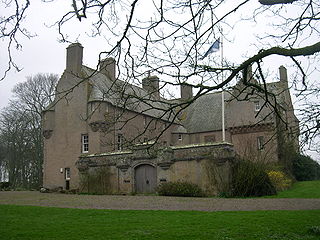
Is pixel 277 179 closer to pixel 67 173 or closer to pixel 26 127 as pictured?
pixel 67 173

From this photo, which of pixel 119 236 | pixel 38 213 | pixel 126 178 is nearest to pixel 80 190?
pixel 126 178

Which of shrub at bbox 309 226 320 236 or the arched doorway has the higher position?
the arched doorway

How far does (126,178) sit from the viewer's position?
92.1 ft

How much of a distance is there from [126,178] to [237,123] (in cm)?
1581

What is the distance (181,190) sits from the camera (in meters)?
24.4

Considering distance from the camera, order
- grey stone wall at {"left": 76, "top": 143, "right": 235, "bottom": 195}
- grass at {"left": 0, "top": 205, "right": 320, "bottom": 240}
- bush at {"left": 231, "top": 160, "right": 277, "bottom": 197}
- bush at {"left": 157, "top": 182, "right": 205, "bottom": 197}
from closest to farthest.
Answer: grass at {"left": 0, "top": 205, "right": 320, "bottom": 240}, bush at {"left": 231, "top": 160, "right": 277, "bottom": 197}, bush at {"left": 157, "top": 182, "right": 205, "bottom": 197}, grey stone wall at {"left": 76, "top": 143, "right": 235, "bottom": 195}

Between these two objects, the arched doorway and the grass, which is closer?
the grass

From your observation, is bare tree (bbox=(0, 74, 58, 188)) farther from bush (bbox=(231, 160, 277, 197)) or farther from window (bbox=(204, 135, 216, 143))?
bush (bbox=(231, 160, 277, 197))

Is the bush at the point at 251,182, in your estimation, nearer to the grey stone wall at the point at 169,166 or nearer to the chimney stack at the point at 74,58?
the grey stone wall at the point at 169,166

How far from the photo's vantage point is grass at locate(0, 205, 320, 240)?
994 cm

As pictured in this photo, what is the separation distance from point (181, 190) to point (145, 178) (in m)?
3.98

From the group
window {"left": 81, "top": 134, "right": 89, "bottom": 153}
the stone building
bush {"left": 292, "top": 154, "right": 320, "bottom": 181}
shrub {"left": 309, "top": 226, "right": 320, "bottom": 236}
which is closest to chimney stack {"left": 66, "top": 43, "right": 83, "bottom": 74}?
the stone building

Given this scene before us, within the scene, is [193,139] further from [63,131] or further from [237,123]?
[63,131]

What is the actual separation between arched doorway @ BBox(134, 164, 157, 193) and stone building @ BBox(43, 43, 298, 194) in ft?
0.24
